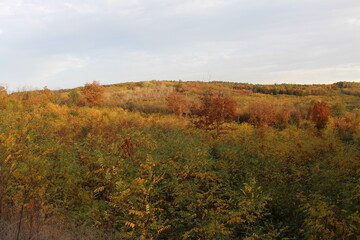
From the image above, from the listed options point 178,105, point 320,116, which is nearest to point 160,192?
point 178,105

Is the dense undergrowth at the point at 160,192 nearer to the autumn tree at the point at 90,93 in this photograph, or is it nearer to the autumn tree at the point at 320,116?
the autumn tree at the point at 320,116

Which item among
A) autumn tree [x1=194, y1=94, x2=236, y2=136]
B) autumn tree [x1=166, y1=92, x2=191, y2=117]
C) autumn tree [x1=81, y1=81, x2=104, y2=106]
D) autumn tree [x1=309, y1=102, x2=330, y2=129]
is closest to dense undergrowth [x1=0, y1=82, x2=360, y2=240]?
autumn tree [x1=194, y1=94, x2=236, y2=136]

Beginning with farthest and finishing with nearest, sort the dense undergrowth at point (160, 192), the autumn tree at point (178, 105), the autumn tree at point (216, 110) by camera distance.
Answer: the autumn tree at point (178, 105)
the autumn tree at point (216, 110)
the dense undergrowth at point (160, 192)

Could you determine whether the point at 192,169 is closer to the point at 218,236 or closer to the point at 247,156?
the point at 218,236

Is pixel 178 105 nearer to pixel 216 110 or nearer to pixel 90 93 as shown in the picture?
pixel 90 93

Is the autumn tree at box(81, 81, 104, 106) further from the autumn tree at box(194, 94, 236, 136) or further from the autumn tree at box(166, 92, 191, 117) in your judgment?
the autumn tree at box(194, 94, 236, 136)

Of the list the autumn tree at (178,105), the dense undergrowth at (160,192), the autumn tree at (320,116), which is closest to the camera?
the dense undergrowth at (160,192)

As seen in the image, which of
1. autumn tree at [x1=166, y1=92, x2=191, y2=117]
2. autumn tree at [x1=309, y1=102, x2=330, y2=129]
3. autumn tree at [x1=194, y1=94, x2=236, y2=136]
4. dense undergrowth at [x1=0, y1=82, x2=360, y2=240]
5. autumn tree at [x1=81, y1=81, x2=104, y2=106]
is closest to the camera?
dense undergrowth at [x1=0, y1=82, x2=360, y2=240]

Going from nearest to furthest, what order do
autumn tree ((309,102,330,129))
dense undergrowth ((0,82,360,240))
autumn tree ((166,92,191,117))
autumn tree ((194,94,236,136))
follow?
dense undergrowth ((0,82,360,240)) → autumn tree ((194,94,236,136)) → autumn tree ((309,102,330,129)) → autumn tree ((166,92,191,117))

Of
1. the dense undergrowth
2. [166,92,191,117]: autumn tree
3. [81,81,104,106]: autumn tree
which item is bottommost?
the dense undergrowth

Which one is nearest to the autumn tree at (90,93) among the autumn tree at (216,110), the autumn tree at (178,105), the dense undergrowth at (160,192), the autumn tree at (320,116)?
the autumn tree at (178,105)

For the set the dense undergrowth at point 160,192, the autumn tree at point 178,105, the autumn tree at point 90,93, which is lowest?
the dense undergrowth at point 160,192

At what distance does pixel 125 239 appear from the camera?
16.6 feet

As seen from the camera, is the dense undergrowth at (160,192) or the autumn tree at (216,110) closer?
the dense undergrowth at (160,192)
